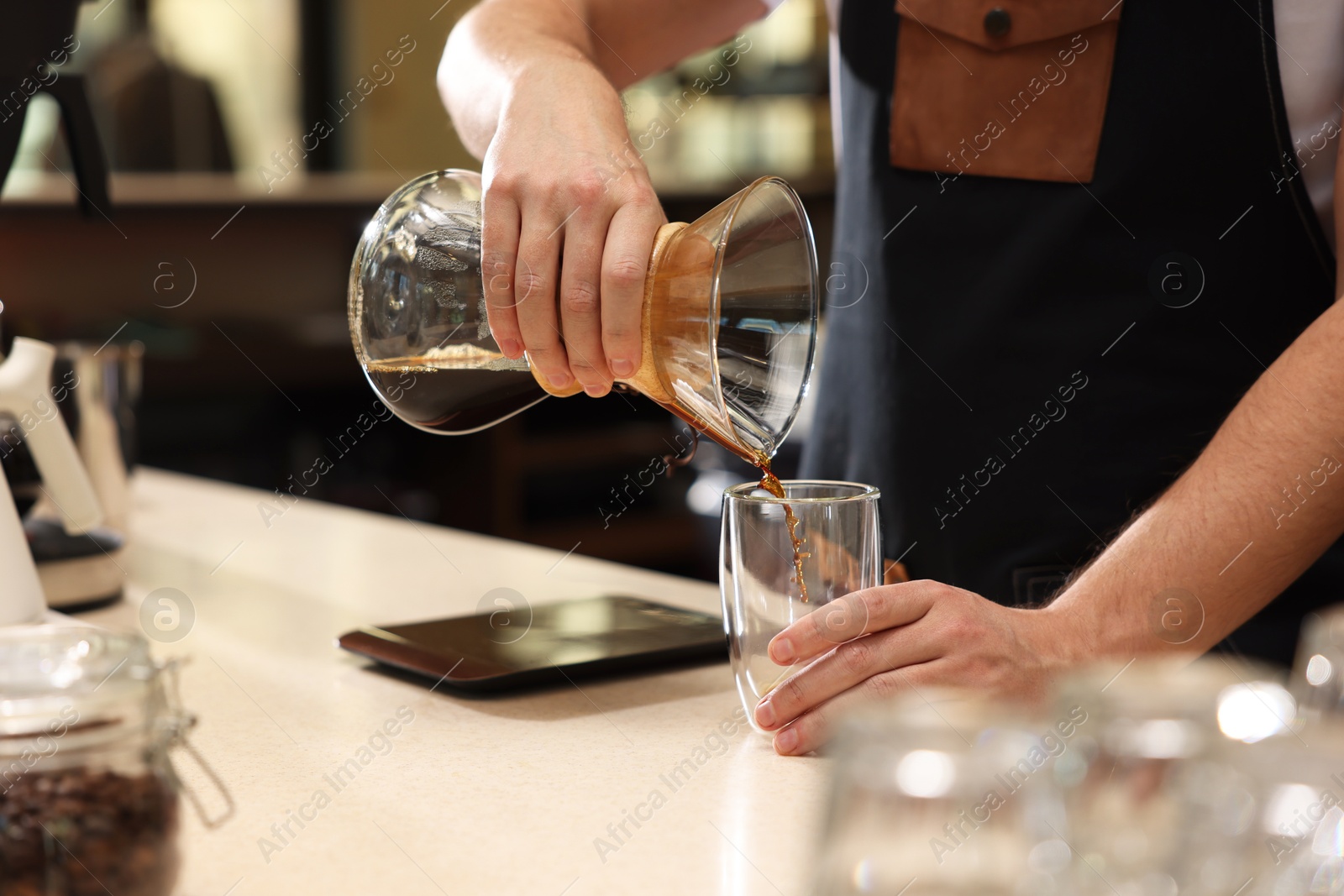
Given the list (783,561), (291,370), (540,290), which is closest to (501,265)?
(540,290)

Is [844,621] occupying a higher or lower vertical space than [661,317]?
lower

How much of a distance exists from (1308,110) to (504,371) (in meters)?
0.75

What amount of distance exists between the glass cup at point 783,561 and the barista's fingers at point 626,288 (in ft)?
0.41

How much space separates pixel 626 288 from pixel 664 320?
3 centimetres

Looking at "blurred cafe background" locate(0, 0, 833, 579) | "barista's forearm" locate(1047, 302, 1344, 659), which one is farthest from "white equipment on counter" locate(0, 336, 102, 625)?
"blurred cafe background" locate(0, 0, 833, 579)

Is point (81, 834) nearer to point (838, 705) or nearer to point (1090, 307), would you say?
point (838, 705)

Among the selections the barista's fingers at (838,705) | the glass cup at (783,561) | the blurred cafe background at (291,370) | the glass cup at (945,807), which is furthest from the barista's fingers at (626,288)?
the blurred cafe background at (291,370)

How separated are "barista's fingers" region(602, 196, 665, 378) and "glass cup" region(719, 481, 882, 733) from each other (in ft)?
0.41

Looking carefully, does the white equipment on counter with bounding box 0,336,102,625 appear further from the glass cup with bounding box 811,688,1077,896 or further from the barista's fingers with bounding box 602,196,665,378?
the glass cup with bounding box 811,688,1077,896

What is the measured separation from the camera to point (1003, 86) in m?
1.32

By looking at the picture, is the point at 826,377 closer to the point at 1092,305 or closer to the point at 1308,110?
the point at 1092,305

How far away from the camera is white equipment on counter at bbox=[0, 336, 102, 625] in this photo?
100 cm

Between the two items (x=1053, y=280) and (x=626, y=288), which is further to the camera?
(x=1053, y=280)

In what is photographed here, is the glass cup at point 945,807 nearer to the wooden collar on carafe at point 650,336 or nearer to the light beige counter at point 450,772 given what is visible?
the light beige counter at point 450,772
